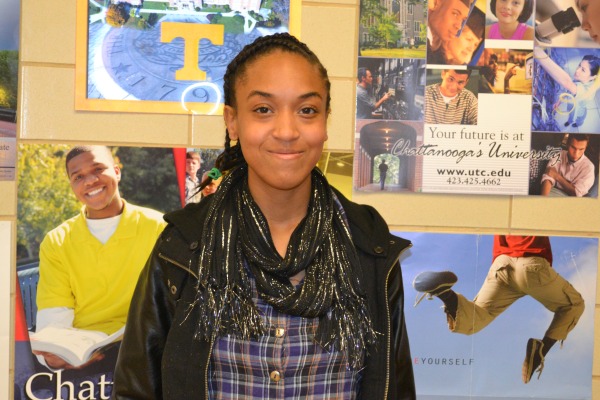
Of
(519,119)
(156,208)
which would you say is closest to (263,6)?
(156,208)

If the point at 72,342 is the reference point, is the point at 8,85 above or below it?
above

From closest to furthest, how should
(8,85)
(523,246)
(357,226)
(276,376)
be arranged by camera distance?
(276,376)
(357,226)
(8,85)
(523,246)

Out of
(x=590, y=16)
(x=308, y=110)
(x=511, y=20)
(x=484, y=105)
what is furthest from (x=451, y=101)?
(x=308, y=110)

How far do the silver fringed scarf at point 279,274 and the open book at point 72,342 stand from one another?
2.80ft

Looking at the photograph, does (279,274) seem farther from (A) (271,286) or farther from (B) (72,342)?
(B) (72,342)

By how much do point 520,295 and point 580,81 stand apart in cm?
60

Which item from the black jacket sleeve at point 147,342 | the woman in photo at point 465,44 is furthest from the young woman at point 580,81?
the black jacket sleeve at point 147,342

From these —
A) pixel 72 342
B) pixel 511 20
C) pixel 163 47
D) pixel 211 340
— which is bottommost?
pixel 72 342

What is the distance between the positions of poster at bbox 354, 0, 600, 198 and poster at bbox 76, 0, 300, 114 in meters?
0.31

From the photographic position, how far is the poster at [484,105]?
1.90m

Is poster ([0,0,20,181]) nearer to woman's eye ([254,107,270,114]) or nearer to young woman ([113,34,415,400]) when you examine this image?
young woman ([113,34,415,400])

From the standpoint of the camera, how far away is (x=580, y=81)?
1924 mm

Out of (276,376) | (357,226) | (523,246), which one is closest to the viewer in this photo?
(276,376)

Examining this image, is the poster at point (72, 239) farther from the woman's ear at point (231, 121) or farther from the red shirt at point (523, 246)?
the red shirt at point (523, 246)
